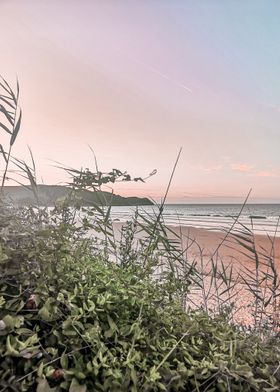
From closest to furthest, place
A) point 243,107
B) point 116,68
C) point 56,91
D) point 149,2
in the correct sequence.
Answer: point 149,2 → point 56,91 → point 116,68 → point 243,107

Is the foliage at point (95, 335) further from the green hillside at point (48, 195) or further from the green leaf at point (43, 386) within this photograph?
the green hillside at point (48, 195)

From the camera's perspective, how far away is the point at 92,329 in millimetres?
634

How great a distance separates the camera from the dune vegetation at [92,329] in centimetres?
59

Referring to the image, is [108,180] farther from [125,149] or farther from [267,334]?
[125,149]

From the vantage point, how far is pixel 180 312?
841 millimetres

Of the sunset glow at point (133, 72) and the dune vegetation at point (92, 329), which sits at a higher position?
the sunset glow at point (133, 72)

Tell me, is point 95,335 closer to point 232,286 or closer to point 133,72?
point 232,286

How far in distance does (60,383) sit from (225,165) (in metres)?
4.15

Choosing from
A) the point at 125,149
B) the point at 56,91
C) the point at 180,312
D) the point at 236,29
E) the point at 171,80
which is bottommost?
the point at 180,312

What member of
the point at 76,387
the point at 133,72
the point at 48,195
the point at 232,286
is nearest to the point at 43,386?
the point at 76,387

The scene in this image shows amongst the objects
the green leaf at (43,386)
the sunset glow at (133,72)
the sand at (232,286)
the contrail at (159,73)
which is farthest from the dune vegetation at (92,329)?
the contrail at (159,73)

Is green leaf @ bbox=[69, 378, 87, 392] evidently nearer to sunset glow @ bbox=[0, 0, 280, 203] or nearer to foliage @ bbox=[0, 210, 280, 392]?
foliage @ bbox=[0, 210, 280, 392]

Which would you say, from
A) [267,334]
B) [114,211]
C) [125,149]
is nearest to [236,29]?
[125,149]

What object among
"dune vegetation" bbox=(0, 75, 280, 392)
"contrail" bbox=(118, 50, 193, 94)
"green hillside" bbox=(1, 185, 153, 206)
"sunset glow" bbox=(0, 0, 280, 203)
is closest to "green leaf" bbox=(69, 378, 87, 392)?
"dune vegetation" bbox=(0, 75, 280, 392)
